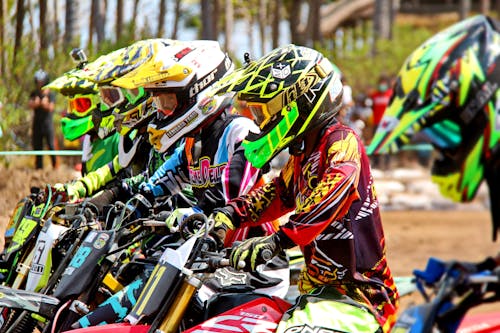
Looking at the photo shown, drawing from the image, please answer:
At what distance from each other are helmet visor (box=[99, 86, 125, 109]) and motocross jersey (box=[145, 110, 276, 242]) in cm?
95

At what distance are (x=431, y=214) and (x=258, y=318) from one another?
1352 centimetres

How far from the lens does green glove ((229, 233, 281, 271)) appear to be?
4.09m

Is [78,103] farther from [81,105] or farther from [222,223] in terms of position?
[222,223]

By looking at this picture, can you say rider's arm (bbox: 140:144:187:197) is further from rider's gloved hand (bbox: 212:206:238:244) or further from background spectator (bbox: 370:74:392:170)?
background spectator (bbox: 370:74:392:170)

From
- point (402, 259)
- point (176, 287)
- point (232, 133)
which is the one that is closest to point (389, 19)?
point (402, 259)

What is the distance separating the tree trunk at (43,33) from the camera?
13539mm

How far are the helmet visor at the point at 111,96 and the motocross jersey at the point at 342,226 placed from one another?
2.74 meters

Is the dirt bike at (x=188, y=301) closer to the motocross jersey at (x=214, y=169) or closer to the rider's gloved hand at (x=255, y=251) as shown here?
the rider's gloved hand at (x=255, y=251)

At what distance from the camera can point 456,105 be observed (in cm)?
318

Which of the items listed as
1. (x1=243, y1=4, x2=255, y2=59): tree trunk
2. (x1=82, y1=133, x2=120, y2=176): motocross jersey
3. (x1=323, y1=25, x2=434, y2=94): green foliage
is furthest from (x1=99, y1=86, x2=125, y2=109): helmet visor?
(x1=243, y1=4, x2=255, y2=59): tree trunk

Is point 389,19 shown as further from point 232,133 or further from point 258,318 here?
point 258,318

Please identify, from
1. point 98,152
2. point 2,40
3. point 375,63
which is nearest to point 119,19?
point 2,40

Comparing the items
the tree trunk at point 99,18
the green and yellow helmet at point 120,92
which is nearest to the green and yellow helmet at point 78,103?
the green and yellow helmet at point 120,92

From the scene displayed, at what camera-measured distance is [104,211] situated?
5785mm
